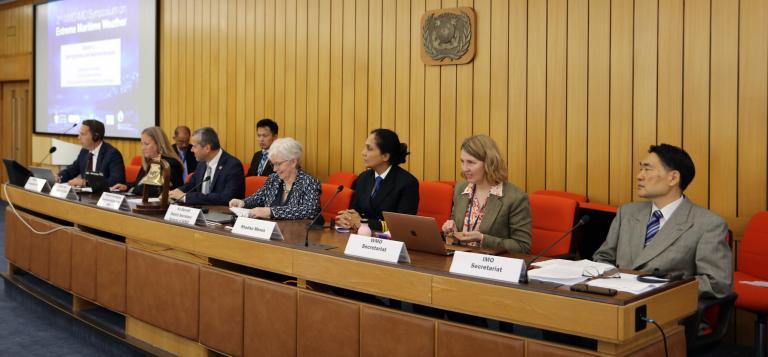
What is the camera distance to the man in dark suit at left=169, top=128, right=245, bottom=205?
15.9 ft

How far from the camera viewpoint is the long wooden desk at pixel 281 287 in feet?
7.04

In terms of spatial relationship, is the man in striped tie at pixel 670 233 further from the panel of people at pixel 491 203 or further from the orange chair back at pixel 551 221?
the orange chair back at pixel 551 221

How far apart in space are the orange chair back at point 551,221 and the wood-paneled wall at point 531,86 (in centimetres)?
113

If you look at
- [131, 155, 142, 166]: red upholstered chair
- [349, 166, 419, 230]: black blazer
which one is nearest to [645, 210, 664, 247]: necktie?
[349, 166, 419, 230]: black blazer

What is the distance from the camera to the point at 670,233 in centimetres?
298

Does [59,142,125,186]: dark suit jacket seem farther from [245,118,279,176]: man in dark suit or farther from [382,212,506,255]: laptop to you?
[382,212,506,255]: laptop

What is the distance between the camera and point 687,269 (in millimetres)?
2936

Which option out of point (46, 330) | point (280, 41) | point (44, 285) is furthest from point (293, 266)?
point (280, 41)

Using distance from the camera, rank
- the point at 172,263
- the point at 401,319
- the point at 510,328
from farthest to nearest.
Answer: the point at 172,263 < the point at 510,328 < the point at 401,319

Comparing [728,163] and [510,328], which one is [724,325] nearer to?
[510,328]

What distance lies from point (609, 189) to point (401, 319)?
2846 millimetres

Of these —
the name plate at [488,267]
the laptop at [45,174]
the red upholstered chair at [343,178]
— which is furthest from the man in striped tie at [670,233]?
the laptop at [45,174]

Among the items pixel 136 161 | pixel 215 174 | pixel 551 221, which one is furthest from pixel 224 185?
pixel 136 161

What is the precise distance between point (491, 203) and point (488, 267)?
4.08 ft
